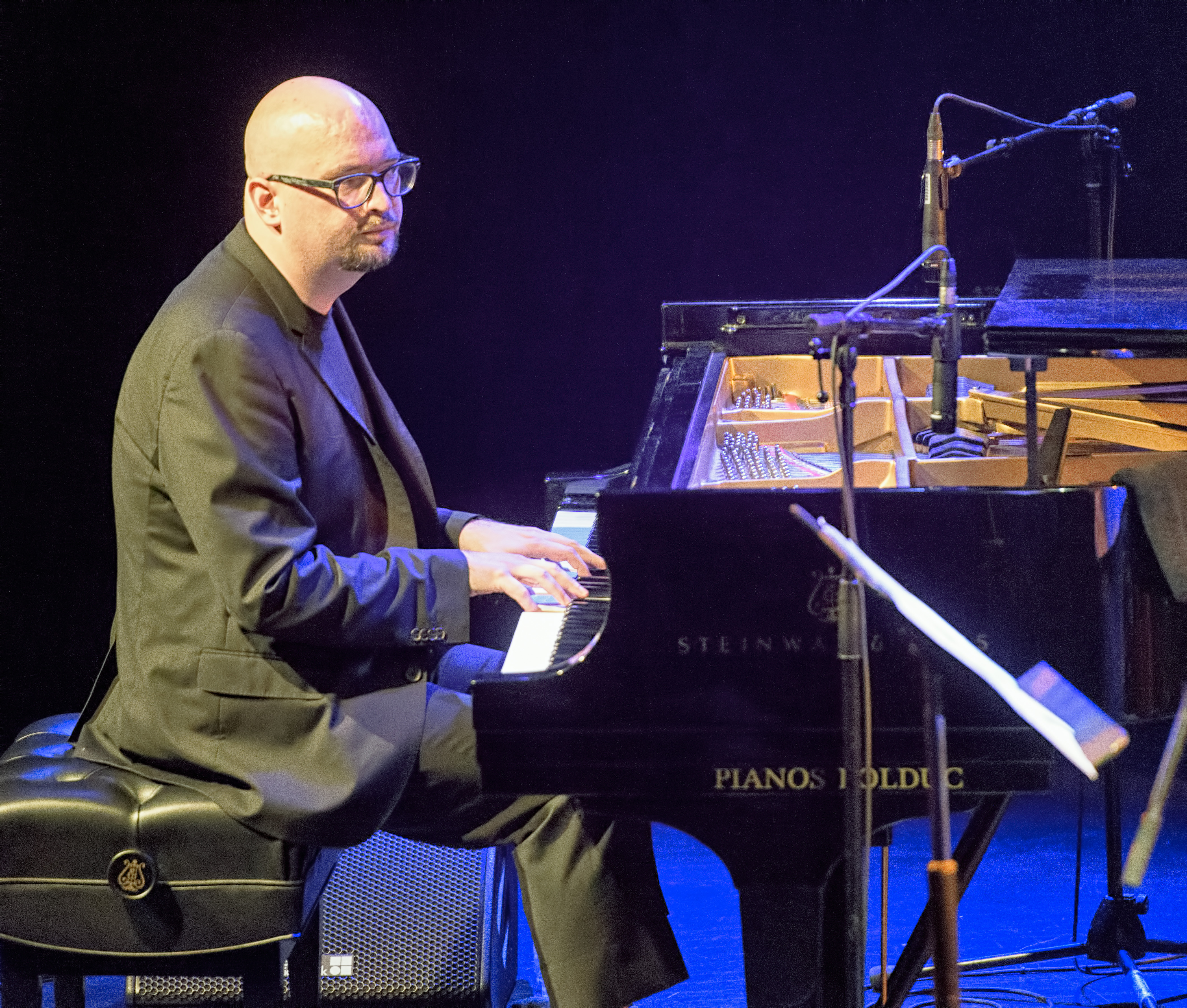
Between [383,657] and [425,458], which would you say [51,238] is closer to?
[425,458]

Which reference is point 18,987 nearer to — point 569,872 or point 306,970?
point 306,970

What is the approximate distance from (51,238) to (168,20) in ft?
2.45

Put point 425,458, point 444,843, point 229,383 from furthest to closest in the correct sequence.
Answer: point 425,458 < point 444,843 < point 229,383

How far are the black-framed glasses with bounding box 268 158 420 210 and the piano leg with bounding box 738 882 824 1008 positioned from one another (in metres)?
1.31

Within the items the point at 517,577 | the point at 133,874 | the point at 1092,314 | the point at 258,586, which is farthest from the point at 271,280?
the point at 1092,314

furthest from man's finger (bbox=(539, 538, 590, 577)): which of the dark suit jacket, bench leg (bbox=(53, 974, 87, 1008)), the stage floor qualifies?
the stage floor

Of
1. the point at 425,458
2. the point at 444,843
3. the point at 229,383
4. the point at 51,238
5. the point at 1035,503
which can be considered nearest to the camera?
the point at 1035,503

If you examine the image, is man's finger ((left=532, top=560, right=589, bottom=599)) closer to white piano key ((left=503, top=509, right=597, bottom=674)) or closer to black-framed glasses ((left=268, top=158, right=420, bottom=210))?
white piano key ((left=503, top=509, right=597, bottom=674))

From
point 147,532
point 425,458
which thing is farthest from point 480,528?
point 425,458

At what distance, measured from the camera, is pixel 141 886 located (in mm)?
2279

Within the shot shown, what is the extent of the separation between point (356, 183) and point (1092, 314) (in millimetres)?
1293

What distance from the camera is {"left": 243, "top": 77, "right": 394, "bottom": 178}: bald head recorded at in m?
2.35

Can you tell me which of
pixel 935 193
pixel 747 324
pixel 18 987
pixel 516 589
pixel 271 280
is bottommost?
pixel 18 987

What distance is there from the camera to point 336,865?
9.37 ft
